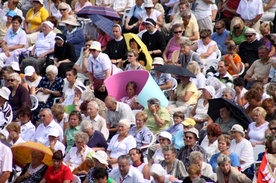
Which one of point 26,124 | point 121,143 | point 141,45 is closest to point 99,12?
point 141,45

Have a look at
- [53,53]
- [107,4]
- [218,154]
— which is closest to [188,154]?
[218,154]

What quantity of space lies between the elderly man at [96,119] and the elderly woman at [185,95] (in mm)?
1345

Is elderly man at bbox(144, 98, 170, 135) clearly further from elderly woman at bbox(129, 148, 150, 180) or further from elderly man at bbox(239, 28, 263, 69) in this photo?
elderly man at bbox(239, 28, 263, 69)

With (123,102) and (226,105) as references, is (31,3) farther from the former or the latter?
(226,105)

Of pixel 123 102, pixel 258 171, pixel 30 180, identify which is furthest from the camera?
pixel 123 102

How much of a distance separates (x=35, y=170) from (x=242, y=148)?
103 inches

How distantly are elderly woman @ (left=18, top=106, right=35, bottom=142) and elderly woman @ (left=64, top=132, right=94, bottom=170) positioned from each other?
132 centimetres

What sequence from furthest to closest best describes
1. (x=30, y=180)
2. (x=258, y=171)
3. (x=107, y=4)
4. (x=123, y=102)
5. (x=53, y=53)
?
1. (x=107, y=4)
2. (x=53, y=53)
3. (x=123, y=102)
4. (x=30, y=180)
5. (x=258, y=171)

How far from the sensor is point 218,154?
689 inches

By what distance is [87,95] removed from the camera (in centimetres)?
2034

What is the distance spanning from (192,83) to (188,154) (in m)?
2.81

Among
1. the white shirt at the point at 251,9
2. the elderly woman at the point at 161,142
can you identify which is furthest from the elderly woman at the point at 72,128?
the white shirt at the point at 251,9

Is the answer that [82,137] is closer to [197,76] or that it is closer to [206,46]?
[197,76]

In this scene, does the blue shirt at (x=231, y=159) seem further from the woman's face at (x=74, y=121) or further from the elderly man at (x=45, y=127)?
the elderly man at (x=45, y=127)
